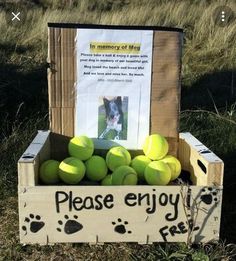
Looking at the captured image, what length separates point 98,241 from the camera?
235cm

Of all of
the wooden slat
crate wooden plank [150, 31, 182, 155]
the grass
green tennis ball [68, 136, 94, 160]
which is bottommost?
the grass

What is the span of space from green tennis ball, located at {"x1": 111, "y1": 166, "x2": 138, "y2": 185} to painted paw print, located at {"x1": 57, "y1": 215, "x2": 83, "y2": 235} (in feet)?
1.02

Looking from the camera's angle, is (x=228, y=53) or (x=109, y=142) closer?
(x=109, y=142)

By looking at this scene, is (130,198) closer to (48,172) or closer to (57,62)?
(48,172)

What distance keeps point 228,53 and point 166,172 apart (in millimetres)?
5154

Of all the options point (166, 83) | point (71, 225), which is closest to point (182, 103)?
point (166, 83)

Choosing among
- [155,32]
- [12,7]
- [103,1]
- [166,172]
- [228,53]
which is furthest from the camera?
Result: [103,1]

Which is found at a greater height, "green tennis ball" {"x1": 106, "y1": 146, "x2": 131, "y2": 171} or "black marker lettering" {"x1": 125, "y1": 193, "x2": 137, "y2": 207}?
"green tennis ball" {"x1": 106, "y1": 146, "x2": 131, "y2": 171}

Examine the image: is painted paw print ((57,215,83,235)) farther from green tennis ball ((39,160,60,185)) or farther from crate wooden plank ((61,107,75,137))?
crate wooden plank ((61,107,75,137))

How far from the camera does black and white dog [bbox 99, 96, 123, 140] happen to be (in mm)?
2861

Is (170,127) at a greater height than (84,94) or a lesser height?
lesser

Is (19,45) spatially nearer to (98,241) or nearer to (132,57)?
(132,57)

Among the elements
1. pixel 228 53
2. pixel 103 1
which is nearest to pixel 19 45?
pixel 228 53

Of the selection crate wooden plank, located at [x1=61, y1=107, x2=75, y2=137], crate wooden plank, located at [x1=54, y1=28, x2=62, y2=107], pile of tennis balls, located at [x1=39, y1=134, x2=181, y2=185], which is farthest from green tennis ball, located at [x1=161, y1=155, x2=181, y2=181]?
crate wooden plank, located at [x1=54, y1=28, x2=62, y2=107]
